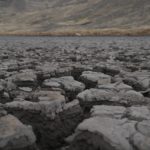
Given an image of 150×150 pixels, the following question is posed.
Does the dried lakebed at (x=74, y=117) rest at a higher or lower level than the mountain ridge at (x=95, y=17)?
higher

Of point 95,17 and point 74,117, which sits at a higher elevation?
point 74,117

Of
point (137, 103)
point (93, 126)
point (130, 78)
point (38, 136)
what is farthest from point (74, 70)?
point (93, 126)

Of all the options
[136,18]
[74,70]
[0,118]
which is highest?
[0,118]

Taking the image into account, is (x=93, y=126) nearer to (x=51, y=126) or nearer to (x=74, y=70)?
(x=51, y=126)

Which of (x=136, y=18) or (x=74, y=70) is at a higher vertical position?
(x=74, y=70)

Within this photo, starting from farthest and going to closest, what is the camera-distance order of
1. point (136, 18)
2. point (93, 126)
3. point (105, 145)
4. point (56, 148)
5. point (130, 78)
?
point (136, 18) < point (130, 78) < point (56, 148) < point (93, 126) < point (105, 145)

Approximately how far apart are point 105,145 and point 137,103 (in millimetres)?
1811

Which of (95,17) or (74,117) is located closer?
(74,117)

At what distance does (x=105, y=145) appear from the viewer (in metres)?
3.46

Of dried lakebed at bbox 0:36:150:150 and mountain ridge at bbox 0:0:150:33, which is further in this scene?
mountain ridge at bbox 0:0:150:33

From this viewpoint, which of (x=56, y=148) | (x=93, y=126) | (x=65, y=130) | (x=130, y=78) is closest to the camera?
(x=93, y=126)

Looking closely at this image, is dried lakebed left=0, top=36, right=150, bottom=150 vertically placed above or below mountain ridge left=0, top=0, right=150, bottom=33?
above

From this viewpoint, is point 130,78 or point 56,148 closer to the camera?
point 56,148

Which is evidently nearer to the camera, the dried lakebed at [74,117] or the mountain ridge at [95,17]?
the dried lakebed at [74,117]
